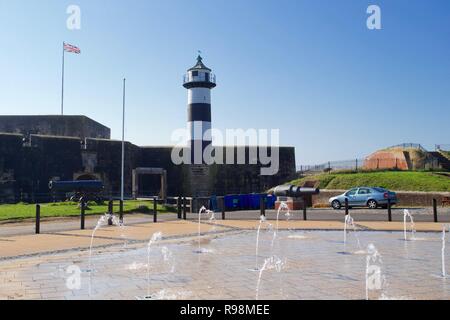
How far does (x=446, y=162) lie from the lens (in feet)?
106

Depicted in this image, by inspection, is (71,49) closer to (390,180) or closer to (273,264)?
(390,180)

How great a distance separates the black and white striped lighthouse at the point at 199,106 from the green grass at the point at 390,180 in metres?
8.61

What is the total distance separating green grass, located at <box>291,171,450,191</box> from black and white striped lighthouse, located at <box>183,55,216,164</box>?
8614 mm

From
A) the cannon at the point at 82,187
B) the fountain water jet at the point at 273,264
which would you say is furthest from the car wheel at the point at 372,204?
the fountain water jet at the point at 273,264

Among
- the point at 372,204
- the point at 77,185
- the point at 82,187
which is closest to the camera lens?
the point at 372,204

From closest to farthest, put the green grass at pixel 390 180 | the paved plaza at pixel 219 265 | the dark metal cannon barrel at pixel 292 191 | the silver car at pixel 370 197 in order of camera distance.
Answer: the paved plaza at pixel 219 265
the silver car at pixel 370 197
the dark metal cannon barrel at pixel 292 191
the green grass at pixel 390 180

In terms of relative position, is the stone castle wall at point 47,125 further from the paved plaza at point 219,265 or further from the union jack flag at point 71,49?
the paved plaza at point 219,265

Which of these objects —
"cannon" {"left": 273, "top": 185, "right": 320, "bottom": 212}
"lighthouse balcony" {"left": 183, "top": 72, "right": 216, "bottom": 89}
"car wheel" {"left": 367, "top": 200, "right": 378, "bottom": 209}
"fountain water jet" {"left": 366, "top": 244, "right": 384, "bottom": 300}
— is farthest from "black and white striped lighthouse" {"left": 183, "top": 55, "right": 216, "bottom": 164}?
"fountain water jet" {"left": 366, "top": 244, "right": 384, "bottom": 300}

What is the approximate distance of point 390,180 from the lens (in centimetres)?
2591

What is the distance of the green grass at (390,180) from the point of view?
79.2 feet

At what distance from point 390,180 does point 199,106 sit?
15342mm

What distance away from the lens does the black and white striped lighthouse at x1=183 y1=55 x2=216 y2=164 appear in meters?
33.7

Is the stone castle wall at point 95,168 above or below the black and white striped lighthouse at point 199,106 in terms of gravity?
below

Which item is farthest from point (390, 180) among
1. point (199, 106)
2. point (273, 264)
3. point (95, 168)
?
point (273, 264)
